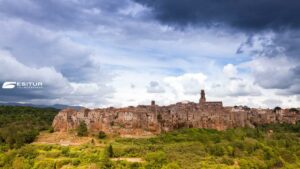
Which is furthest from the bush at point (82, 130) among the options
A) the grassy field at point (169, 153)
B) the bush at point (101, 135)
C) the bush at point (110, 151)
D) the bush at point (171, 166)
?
the bush at point (171, 166)

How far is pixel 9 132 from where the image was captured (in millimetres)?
94688

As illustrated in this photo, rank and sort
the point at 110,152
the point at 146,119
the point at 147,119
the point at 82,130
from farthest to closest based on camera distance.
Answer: the point at 147,119 → the point at 146,119 → the point at 82,130 → the point at 110,152

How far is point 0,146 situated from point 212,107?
58029mm

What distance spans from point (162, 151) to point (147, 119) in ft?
67.3

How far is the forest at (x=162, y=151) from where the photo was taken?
233 feet

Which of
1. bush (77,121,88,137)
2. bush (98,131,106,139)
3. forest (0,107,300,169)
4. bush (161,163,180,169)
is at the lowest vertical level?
bush (161,163,180,169)

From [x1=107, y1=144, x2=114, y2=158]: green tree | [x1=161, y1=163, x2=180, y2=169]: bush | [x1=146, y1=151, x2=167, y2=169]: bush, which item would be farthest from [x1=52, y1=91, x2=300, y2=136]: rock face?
[x1=161, y1=163, x2=180, y2=169]: bush

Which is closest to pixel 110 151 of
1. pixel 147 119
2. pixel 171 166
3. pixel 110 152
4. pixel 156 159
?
pixel 110 152

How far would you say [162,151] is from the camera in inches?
2936

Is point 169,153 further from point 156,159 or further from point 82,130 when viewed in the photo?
point 82,130

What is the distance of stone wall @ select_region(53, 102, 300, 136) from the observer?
304ft

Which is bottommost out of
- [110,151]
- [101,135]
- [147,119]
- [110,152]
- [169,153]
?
[169,153]

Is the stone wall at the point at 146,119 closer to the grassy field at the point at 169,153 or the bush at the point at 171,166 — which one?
the grassy field at the point at 169,153

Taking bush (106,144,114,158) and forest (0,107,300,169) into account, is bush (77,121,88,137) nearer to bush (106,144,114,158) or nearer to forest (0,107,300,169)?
forest (0,107,300,169)
